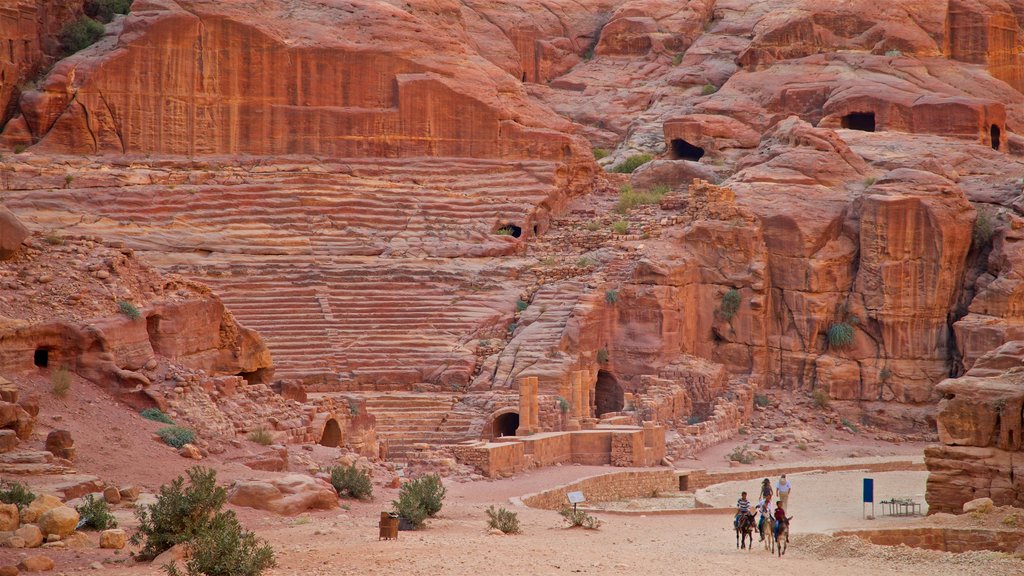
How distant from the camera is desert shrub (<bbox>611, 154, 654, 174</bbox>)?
51.3 meters

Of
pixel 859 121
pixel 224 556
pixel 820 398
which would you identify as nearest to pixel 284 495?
pixel 224 556

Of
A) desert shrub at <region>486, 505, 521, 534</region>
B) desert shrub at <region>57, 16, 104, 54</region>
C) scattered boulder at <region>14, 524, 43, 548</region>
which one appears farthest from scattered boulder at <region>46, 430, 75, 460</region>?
desert shrub at <region>57, 16, 104, 54</region>

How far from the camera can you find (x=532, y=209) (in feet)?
147

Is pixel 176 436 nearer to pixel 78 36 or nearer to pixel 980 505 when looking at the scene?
pixel 980 505

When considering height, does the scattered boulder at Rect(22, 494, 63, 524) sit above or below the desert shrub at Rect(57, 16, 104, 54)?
below

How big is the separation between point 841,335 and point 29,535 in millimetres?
26402

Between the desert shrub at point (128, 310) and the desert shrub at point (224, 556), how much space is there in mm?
10449

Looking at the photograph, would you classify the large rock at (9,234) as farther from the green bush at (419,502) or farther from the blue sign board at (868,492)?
the blue sign board at (868,492)

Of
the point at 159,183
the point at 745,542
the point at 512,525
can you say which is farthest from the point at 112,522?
the point at 159,183

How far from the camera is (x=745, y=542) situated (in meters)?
19.8

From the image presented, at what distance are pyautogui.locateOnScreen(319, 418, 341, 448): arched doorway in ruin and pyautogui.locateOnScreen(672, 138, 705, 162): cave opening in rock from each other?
24.5 metres

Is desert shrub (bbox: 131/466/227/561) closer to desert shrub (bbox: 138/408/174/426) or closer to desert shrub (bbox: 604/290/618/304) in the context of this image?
desert shrub (bbox: 138/408/174/426)

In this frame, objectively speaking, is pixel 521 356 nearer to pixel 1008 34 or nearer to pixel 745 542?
pixel 745 542

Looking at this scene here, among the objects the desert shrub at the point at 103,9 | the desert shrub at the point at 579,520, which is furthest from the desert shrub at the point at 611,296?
the desert shrub at the point at 103,9
